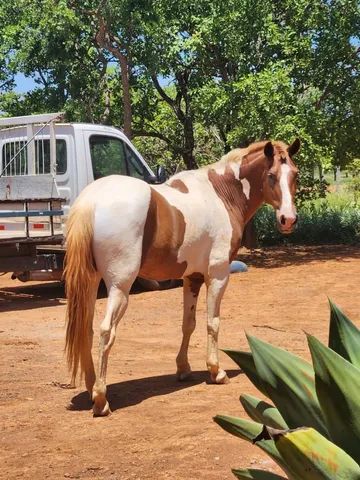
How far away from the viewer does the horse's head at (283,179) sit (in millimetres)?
5910

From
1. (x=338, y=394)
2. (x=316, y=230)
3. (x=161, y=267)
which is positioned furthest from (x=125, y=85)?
(x=338, y=394)

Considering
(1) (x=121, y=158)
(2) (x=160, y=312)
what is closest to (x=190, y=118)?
(1) (x=121, y=158)

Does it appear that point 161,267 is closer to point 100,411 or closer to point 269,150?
point 100,411

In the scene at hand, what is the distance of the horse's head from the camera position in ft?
19.4

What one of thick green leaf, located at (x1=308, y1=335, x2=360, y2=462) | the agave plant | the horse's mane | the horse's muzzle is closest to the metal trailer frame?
the horse's mane

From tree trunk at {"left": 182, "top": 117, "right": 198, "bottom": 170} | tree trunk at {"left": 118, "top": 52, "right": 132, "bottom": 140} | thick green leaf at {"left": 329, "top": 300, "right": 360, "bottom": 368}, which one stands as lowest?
A: thick green leaf at {"left": 329, "top": 300, "right": 360, "bottom": 368}

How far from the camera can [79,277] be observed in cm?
489

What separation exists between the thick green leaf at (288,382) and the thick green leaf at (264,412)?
0.32 ft

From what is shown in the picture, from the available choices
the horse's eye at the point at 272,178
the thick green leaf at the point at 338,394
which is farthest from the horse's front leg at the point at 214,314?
the thick green leaf at the point at 338,394

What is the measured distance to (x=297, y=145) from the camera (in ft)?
19.4

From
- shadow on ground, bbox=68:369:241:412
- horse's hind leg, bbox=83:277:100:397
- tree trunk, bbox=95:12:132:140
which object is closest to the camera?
horse's hind leg, bbox=83:277:100:397

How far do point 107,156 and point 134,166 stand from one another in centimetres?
48

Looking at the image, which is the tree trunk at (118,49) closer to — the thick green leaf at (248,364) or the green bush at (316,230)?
the green bush at (316,230)

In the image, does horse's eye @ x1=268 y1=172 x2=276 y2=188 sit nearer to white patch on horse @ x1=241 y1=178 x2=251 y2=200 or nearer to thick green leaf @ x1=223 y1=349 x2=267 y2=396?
white patch on horse @ x1=241 y1=178 x2=251 y2=200
